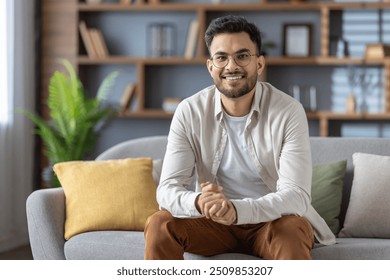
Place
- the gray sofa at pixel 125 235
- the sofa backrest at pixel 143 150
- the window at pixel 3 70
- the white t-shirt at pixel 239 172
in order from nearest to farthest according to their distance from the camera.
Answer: the white t-shirt at pixel 239 172
the gray sofa at pixel 125 235
the sofa backrest at pixel 143 150
the window at pixel 3 70

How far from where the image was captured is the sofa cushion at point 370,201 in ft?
11.3

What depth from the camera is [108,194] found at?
12.1 ft

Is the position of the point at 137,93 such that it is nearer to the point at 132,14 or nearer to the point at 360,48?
the point at 132,14

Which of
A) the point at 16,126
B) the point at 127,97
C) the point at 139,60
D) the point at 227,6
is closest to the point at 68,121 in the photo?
the point at 16,126

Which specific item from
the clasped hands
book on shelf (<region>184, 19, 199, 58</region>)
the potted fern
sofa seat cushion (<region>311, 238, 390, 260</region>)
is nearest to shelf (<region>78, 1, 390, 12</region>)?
book on shelf (<region>184, 19, 199, 58</region>)

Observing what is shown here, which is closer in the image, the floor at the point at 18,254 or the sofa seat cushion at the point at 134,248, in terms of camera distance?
the sofa seat cushion at the point at 134,248

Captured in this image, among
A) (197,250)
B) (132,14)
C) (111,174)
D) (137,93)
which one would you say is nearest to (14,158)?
(137,93)

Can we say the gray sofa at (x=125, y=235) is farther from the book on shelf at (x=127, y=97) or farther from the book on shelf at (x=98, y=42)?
the book on shelf at (x=98, y=42)

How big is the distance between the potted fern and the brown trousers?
274cm

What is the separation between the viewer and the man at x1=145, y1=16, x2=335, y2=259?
2750mm

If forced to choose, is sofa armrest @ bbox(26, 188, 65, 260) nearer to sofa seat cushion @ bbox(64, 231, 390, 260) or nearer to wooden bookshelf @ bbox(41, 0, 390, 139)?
sofa seat cushion @ bbox(64, 231, 390, 260)

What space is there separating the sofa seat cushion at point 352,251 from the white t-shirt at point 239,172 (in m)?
0.33

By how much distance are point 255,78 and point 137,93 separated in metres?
3.27

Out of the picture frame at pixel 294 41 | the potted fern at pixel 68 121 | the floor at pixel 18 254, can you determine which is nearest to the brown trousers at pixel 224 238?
the floor at pixel 18 254
